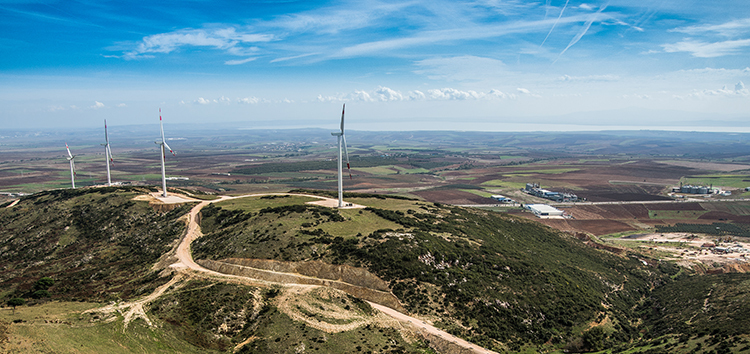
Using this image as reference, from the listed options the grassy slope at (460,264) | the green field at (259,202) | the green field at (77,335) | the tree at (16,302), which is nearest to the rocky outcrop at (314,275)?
the grassy slope at (460,264)

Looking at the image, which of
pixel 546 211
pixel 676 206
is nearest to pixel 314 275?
pixel 546 211

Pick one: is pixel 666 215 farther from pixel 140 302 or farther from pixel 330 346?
pixel 140 302

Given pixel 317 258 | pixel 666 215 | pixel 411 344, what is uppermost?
pixel 317 258

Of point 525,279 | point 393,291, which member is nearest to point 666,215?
point 525,279

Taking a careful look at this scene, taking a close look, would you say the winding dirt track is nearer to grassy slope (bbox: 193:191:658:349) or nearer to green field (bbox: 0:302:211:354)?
grassy slope (bbox: 193:191:658:349)

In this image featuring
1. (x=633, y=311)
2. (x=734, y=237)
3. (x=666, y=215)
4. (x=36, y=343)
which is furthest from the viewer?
(x=666, y=215)

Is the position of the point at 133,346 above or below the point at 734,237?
above

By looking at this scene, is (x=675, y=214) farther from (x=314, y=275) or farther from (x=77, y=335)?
(x=77, y=335)
